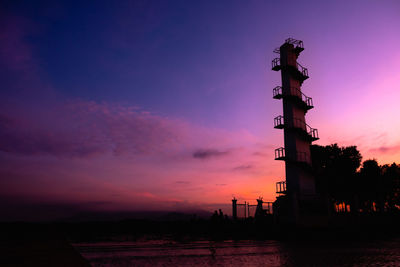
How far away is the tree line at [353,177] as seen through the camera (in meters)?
44.5

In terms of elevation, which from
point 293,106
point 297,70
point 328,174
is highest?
point 297,70

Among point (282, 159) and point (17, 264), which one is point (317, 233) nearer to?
point (282, 159)

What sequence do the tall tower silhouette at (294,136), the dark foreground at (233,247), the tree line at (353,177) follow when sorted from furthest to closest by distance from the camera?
the tree line at (353,177), the tall tower silhouette at (294,136), the dark foreground at (233,247)

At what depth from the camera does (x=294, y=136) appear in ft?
113

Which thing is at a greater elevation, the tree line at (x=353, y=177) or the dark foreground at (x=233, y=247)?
the tree line at (x=353, y=177)

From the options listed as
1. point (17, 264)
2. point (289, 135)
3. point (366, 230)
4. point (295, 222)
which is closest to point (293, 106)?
point (289, 135)

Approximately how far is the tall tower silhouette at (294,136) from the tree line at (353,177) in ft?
32.3

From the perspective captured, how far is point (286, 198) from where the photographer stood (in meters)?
31.9

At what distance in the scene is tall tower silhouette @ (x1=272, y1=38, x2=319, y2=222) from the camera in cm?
3250

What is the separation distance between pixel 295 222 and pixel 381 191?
2318 cm

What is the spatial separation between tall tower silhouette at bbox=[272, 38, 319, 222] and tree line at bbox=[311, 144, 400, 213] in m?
9.85

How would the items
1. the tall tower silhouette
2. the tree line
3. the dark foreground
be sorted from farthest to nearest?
1. the tree line
2. the tall tower silhouette
3. the dark foreground

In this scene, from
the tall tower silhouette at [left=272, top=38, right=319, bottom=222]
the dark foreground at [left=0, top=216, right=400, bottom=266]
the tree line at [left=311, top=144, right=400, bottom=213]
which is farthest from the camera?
the tree line at [left=311, top=144, right=400, bottom=213]

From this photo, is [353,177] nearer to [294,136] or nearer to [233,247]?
[294,136]
